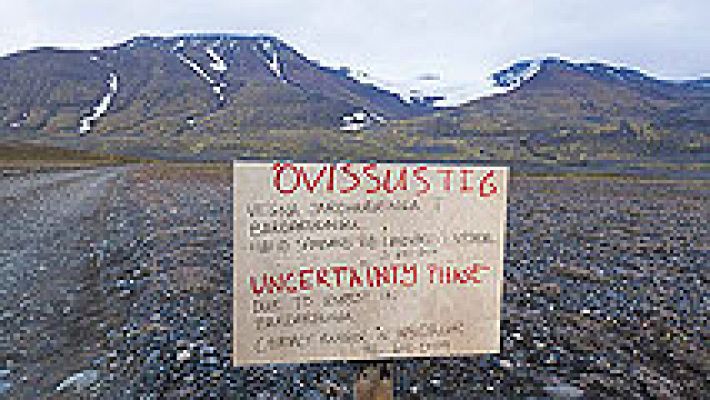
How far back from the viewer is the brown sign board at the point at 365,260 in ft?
11.5

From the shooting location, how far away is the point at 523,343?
6.37 meters

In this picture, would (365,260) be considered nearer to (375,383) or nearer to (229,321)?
(375,383)

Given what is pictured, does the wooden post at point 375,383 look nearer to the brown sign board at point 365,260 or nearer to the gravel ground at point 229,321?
the brown sign board at point 365,260

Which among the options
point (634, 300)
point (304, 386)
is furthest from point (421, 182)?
point (634, 300)

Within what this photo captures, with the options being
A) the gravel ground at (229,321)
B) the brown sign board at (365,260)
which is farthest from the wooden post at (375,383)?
the gravel ground at (229,321)

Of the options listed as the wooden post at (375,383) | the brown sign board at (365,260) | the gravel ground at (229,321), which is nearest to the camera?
the brown sign board at (365,260)

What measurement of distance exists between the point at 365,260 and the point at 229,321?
3.93 m

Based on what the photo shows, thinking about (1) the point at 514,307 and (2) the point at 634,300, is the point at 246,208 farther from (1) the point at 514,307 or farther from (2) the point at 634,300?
(2) the point at 634,300

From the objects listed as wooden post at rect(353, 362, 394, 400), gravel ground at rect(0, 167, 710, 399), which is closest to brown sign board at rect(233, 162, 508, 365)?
wooden post at rect(353, 362, 394, 400)

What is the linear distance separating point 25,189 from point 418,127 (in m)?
137

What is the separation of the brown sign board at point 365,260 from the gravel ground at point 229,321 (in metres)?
1.60

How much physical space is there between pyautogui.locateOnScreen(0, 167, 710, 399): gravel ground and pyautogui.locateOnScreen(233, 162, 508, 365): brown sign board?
1601mm

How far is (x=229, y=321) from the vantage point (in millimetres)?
6789

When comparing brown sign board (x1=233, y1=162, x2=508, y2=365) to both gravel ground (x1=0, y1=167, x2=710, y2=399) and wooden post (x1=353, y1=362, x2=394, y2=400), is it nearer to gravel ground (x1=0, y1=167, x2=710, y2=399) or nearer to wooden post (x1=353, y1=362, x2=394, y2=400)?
wooden post (x1=353, y1=362, x2=394, y2=400)
